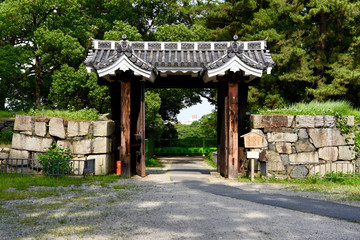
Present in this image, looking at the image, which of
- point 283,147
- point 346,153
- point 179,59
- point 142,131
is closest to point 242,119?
point 283,147

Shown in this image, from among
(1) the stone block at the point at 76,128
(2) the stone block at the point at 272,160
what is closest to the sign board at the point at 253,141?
(2) the stone block at the point at 272,160

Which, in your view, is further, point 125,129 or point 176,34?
point 176,34

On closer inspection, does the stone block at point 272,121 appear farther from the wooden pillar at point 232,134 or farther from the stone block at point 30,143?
the stone block at point 30,143

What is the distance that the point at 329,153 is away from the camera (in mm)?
9953

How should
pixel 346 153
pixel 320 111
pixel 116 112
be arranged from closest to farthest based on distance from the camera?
pixel 346 153, pixel 320 111, pixel 116 112

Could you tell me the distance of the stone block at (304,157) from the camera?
32.0 ft

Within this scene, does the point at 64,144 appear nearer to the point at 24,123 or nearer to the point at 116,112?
the point at 24,123

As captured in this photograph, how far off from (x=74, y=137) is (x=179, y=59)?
450 cm

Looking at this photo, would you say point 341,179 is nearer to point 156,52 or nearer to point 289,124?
→ point 289,124

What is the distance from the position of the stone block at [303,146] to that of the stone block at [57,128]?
26.0 ft

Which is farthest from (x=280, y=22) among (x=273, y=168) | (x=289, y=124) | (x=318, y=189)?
(x=318, y=189)

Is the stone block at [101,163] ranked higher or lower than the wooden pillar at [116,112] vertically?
lower

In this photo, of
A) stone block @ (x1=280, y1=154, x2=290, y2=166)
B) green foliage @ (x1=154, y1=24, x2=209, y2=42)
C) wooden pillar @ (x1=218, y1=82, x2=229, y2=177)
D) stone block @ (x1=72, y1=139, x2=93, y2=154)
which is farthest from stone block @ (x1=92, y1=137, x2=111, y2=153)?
green foliage @ (x1=154, y1=24, x2=209, y2=42)

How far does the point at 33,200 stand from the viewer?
6172 millimetres
